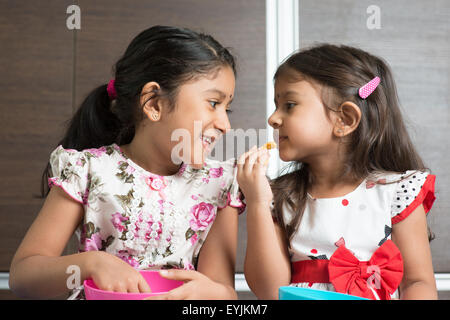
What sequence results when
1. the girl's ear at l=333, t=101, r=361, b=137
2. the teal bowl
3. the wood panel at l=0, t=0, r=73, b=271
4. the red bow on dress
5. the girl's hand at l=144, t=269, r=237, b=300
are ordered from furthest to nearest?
the wood panel at l=0, t=0, r=73, b=271 → the girl's ear at l=333, t=101, r=361, b=137 → the red bow on dress → the girl's hand at l=144, t=269, r=237, b=300 → the teal bowl

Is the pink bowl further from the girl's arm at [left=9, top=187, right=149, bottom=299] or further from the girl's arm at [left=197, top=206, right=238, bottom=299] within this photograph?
the girl's arm at [left=197, top=206, right=238, bottom=299]

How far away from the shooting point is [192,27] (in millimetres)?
1554

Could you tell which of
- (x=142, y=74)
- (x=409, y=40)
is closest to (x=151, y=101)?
(x=142, y=74)

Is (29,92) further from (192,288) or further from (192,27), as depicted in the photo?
(192,288)

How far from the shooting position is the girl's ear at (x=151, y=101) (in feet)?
3.21

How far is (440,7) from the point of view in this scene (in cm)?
157

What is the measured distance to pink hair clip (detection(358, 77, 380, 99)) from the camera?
1.04 m

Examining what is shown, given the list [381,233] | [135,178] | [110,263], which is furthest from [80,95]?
[381,233]

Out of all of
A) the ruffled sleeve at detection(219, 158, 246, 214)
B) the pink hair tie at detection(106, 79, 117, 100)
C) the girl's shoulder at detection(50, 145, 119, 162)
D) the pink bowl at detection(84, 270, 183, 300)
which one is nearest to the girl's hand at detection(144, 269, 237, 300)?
the pink bowl at detection(84, 270, 183, 300)

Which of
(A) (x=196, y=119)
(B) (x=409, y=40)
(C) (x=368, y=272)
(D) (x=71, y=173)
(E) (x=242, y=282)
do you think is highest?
(B) (x=409, y=40)

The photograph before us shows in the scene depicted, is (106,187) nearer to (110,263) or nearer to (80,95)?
(110,263)

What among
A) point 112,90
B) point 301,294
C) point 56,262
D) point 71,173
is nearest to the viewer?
point 301,294

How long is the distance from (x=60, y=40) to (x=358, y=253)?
1138 mm

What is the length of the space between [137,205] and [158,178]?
77mm
